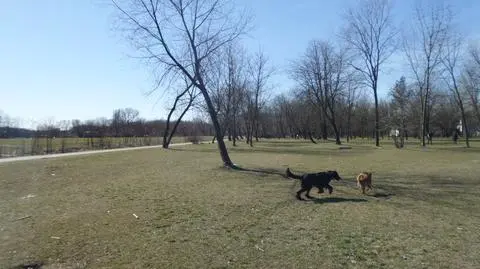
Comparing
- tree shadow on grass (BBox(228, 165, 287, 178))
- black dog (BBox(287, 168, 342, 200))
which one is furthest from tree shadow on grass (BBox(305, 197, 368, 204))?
tree shadow on grass (BBox(228, 165, 287, 178))

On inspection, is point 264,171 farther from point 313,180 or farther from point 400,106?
point 400,106

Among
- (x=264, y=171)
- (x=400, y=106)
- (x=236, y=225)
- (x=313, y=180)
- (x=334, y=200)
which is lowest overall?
(x=236, y=225)

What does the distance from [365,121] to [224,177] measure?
79.1 meters

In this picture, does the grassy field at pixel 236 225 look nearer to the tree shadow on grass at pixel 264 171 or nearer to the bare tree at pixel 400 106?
the tree shadow on grass at pixel 264 171

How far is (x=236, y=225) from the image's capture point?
946 cm

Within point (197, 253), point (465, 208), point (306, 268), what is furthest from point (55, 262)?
point (465, 208)

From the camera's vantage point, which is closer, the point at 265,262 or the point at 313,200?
the point at 265,262

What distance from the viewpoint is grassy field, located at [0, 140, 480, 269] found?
7246 millimetres

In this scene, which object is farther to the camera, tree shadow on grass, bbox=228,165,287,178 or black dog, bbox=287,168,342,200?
tree shadow on grass, bbox=228,165,287,178

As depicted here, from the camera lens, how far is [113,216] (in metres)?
10.6

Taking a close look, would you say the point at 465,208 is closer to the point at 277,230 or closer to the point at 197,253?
the point at 277,230

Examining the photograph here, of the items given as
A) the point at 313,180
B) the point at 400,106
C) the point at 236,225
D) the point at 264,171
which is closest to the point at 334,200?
the point at 313,180

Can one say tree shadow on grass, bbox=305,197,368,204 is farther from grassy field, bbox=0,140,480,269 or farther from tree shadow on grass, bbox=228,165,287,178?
tree shadow on grass, bbox=228,165,287,178

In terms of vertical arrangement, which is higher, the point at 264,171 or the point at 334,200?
the point at 264,171
